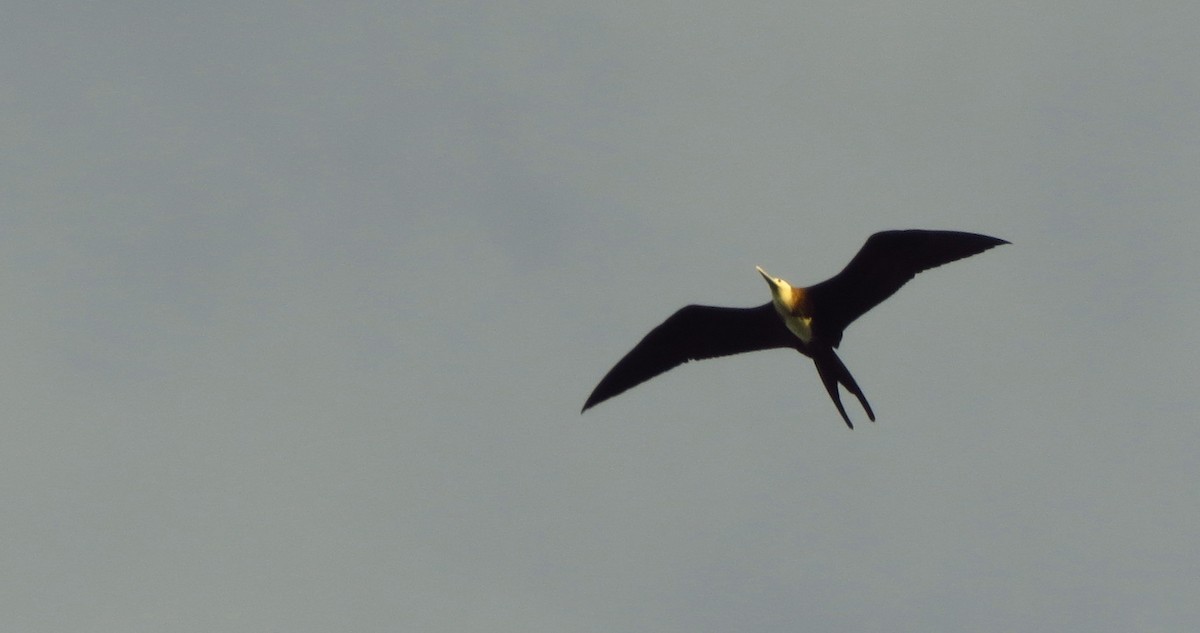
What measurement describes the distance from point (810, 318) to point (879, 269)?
3.13 feet

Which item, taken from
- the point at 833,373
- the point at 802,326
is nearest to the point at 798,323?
the point at 802,326

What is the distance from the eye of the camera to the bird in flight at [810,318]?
20.1m

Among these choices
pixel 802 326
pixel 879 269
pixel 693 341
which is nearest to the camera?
pixel 879 269

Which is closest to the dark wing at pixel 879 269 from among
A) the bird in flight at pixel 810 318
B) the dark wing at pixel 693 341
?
the bird in flight at pixel 810 318

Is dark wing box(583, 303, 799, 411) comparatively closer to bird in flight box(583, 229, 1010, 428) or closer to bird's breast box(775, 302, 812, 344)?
bird in flight box(583, 229, 1010, 428)

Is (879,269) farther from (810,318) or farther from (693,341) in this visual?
(693,341)

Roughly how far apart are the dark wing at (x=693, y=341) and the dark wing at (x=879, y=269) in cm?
67

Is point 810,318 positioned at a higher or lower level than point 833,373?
higher

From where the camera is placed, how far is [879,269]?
20.3m

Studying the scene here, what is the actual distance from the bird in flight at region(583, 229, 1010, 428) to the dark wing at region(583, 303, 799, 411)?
0.01 meters

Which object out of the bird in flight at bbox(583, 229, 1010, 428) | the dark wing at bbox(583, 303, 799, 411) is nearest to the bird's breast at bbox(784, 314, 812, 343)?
the bird in flight at bbox(583, 229, 1010, 428)

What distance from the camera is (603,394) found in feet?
70.8

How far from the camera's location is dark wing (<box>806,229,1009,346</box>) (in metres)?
20.0

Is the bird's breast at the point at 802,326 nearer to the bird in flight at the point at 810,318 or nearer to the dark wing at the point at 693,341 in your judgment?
the bird in flight at the point at 810,318
